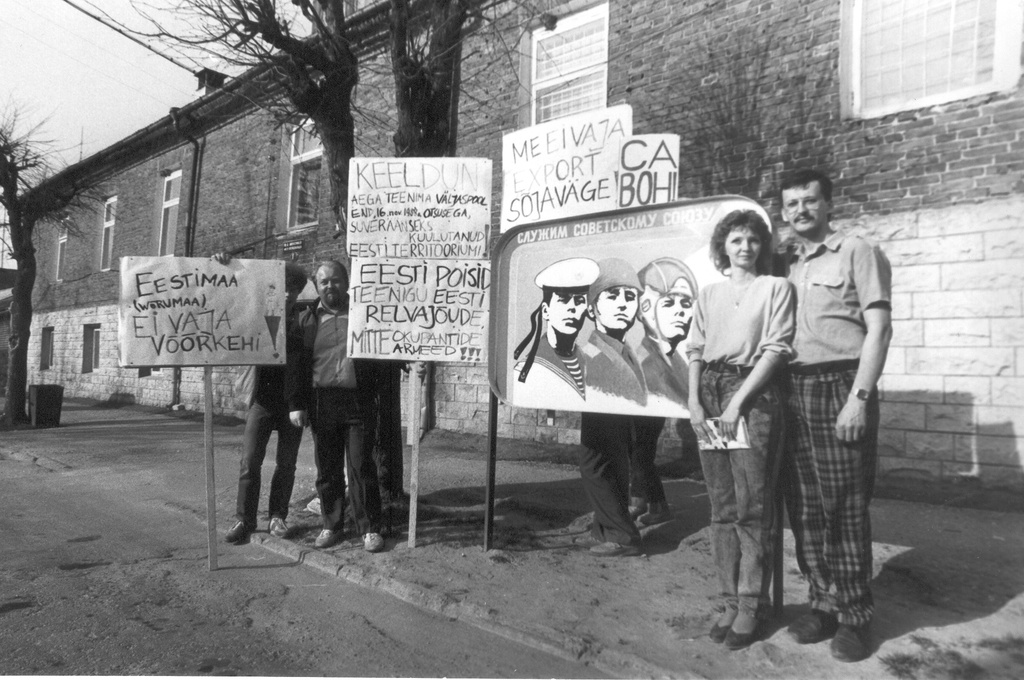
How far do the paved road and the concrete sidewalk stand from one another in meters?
0.17

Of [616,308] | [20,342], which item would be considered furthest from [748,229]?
[20,342]

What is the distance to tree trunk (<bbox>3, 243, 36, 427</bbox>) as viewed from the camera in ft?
43.0

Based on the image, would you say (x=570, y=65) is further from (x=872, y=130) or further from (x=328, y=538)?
(x=328, y=538)

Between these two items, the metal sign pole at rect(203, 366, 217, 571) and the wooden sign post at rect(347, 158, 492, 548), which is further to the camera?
the wooden sign post at rect(347, 158, 492, 548)

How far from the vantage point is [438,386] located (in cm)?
1036

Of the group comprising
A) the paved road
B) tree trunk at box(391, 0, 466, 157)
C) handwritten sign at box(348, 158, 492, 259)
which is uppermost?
tree trunk at box(391, 0, 466, 157)

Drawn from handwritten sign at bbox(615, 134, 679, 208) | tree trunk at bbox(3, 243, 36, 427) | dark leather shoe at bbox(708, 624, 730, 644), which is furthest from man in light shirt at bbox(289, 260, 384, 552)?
tree trunk at bbox(3, 243, 36, 427)

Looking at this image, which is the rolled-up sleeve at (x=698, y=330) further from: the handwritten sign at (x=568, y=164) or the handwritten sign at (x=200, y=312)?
the handwritten sign at (x=200, y=312)

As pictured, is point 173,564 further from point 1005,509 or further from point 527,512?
point 1005,509

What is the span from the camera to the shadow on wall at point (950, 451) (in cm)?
504

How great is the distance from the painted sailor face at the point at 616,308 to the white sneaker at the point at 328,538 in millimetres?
2354

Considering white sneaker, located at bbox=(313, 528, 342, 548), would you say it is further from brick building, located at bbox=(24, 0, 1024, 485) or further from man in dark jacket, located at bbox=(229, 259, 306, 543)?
brick building, located at bbox=(24, 0, 1024, 485)

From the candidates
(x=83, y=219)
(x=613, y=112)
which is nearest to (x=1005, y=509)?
(x=613, y=112)

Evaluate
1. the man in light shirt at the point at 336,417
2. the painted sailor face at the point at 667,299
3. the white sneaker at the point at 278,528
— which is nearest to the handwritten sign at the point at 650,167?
the painted sailor face at the point at 667,299
